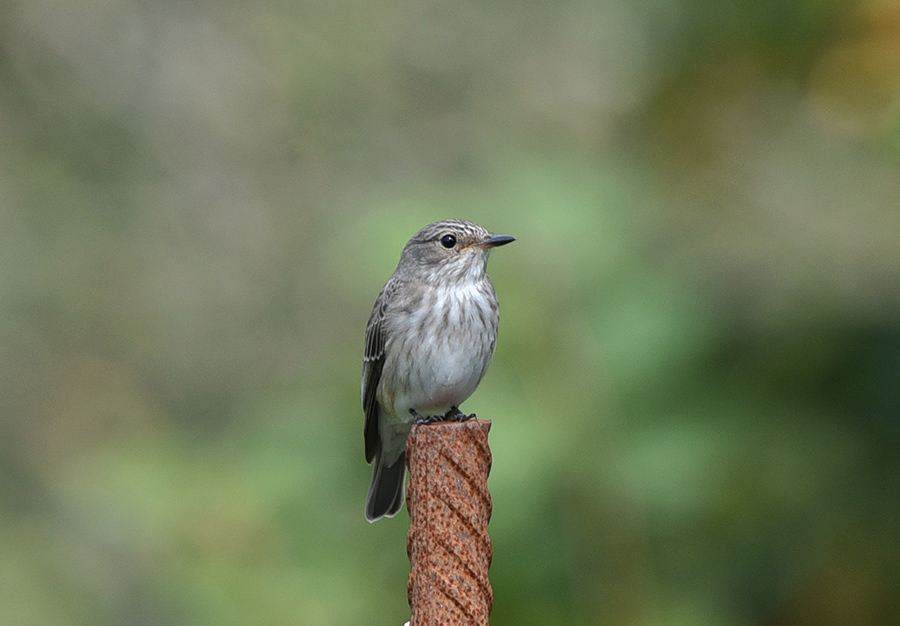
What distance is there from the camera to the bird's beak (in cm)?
410

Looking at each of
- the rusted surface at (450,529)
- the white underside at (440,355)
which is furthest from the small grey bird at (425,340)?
the rusted surface at (450,529)

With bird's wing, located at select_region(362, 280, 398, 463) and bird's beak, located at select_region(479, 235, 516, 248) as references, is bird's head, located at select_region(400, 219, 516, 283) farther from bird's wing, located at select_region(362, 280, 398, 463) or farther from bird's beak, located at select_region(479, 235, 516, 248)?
bird's wing, located at select_region(362, 280, 398, 463)

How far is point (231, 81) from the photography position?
8461 mm

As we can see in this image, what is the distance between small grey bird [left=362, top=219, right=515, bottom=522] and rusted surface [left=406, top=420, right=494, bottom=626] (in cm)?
183

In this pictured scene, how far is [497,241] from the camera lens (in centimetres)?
419

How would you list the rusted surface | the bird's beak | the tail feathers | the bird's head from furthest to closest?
the tail feathers < the bird's head < the bird's beak < the rusted surface

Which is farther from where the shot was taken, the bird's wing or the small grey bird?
the bird's wing

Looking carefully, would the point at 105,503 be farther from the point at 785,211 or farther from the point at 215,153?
the point at 215,153

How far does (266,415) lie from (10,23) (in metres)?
4.12

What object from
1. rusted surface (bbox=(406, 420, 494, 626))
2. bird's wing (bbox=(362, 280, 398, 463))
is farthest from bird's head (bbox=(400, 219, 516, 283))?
rusted surface (bbox=(406, 420, 494, 626))

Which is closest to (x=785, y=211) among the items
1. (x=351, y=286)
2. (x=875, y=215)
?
(x=875, y=215)

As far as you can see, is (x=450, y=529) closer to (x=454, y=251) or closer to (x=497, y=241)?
(x=497, y=241)

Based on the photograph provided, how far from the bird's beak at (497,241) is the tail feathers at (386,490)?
0.89 metres

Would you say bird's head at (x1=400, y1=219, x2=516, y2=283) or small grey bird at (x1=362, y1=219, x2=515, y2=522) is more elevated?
bird's head at (x1=400, y1=219, x2=516, y2=283)
